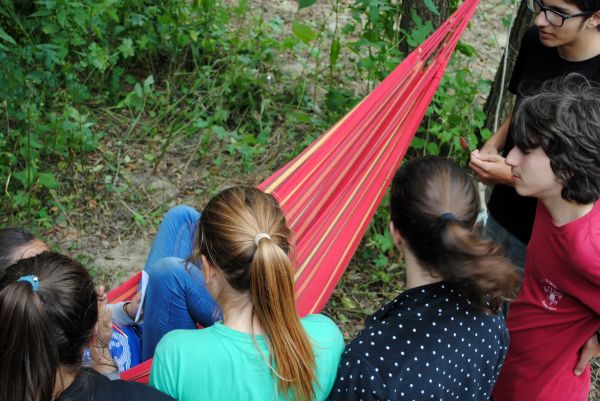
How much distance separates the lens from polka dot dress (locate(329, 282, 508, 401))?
1.17 metres

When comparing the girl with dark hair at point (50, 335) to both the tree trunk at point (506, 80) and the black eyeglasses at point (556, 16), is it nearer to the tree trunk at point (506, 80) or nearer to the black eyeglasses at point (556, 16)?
the black eyeglasses at point (556, 16)

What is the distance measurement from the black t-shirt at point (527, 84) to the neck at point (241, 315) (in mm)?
838

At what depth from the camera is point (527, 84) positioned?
1750 mm

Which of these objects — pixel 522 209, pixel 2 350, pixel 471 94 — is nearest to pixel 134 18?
pixel 471 94

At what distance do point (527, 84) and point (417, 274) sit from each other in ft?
2.46

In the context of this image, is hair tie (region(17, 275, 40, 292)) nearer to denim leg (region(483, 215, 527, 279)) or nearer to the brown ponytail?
the brown ponytail

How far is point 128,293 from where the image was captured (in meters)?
1.71

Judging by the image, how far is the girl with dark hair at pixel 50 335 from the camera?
1.04 metres

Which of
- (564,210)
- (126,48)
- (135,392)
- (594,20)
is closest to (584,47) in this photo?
(594,20)

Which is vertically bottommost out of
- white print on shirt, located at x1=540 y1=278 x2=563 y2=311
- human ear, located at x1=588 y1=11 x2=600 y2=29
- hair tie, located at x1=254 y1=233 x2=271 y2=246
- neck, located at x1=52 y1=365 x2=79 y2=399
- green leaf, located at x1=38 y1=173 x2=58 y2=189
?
green leaf, located at x1=38 y1=173 x2=58 y2=189

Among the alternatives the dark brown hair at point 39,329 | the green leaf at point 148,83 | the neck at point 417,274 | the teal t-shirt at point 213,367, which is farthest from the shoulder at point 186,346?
the green leaf at point 148,83

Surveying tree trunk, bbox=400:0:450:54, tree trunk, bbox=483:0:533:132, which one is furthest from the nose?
tree trunk, bbox=400:0:450:54

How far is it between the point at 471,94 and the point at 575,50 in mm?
1022

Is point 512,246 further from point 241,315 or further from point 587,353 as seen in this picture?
point 241,315
